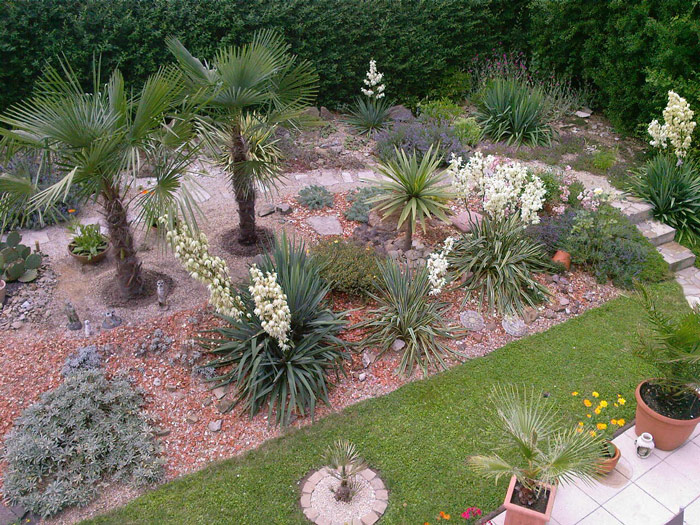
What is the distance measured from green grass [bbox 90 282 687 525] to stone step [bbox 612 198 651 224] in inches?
91.9

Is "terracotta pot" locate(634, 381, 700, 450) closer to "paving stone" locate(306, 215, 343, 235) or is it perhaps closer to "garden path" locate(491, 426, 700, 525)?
"garden path" locate(491, 426, 700, 525)

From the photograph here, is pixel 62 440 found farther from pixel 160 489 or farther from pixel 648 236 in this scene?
pixel 648 236

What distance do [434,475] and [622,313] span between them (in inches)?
134

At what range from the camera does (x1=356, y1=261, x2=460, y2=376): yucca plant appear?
6172mm

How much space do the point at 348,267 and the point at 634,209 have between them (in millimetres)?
Answer: 4665

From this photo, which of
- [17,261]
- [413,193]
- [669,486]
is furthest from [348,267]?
[17,261]

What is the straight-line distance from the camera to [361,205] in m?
8.23

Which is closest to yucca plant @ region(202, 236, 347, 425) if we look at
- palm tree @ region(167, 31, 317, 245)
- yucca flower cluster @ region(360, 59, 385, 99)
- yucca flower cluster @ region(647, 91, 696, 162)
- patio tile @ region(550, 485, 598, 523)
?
palm tree @ region(167, 31, 317, 245)

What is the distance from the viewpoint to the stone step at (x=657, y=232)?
8.34 m

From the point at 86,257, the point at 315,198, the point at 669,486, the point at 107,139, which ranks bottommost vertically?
the point at 669,486

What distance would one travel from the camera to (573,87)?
1216cm

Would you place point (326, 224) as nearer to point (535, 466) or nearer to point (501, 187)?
point (501, 187)

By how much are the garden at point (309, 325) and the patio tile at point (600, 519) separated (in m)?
0.04

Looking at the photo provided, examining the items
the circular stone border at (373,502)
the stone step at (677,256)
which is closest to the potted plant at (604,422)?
the circular stone border at (373,502)
